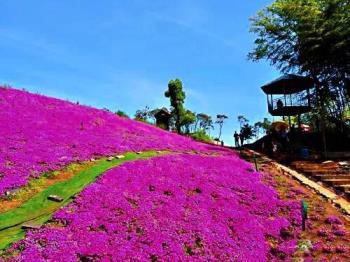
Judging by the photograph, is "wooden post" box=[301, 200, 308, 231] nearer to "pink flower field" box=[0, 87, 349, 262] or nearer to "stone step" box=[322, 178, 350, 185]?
"pink flower field" box=[0, 87, 349, 262]

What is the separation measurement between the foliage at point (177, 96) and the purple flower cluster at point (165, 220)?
42066mm

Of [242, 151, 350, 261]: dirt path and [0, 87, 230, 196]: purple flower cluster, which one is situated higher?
[0, 87, 230, 196]: purple flower cluster

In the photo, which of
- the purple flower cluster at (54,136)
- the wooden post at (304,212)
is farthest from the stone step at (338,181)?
the purple flower cluster at (54,136)

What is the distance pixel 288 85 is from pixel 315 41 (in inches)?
236

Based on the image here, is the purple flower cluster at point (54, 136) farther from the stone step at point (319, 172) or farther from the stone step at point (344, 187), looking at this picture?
the stone step at point (344, 187)

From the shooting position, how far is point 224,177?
28578 mm

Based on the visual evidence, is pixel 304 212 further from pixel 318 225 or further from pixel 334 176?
pixel 334 176

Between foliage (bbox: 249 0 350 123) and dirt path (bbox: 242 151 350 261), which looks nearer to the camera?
dirt path (bbox: 242 151 350 261)

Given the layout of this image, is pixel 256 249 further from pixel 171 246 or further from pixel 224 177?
pixel 224 177

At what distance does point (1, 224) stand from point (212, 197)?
10.4 m

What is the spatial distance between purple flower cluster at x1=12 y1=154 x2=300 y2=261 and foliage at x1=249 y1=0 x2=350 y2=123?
87.1ft

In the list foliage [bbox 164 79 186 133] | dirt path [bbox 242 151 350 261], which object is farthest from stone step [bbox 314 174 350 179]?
foliage [bbox 164 79 186 133]

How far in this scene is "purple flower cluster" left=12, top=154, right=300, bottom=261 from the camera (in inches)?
685

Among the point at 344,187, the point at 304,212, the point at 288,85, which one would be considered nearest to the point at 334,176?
the point at 344,187
